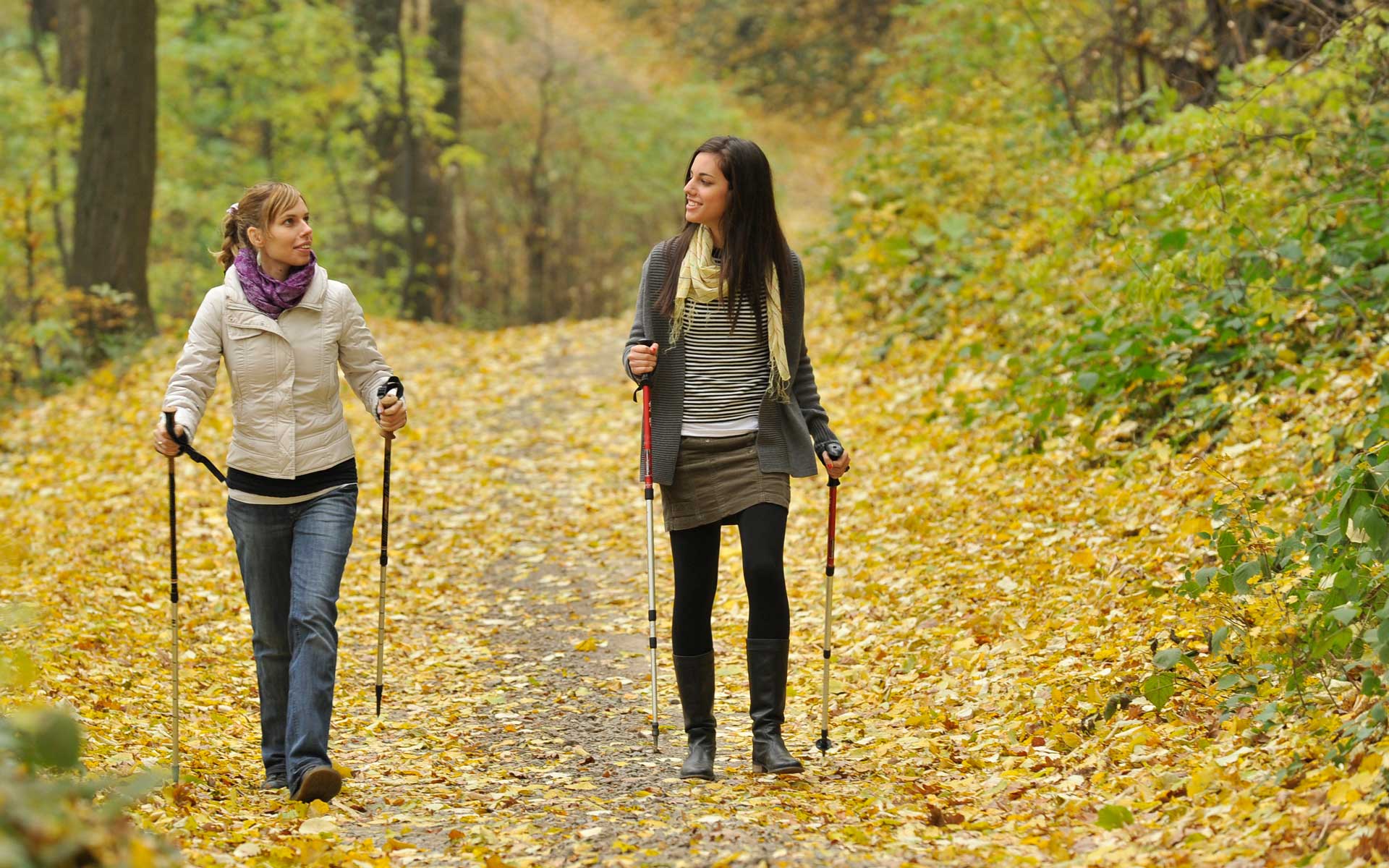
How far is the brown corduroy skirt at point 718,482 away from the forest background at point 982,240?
107cm

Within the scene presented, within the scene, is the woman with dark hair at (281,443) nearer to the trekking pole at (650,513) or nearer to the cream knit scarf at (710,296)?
the trekking pole at (650,513)

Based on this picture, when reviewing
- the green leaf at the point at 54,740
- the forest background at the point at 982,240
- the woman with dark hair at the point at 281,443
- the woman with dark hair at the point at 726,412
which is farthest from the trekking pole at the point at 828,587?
the green leaf at the point at 54,740

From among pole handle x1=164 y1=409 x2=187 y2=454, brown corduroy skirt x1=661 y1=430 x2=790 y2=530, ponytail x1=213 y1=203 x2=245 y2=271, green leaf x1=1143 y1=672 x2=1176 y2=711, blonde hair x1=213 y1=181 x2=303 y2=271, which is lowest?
green leaf x1=1143 y1=672 x2=1176 y2=711

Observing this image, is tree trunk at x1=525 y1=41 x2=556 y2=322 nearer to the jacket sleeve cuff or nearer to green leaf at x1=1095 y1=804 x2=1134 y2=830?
the jacket sleeve cuff

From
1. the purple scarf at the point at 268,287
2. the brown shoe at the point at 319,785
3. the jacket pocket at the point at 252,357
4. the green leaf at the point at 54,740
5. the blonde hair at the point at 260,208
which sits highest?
the blonde hair at the point at 260,208

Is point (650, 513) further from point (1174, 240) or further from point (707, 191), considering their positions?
point (1174, 240)

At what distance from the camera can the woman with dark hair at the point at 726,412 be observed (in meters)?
4.39

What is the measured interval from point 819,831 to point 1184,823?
3.23ft

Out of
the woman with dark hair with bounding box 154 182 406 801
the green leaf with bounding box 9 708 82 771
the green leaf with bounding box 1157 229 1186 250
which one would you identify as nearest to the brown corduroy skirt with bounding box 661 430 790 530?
the woman with dark hair with bounding box 154 182 406 801

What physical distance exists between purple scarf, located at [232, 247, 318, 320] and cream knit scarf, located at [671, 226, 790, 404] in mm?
1202

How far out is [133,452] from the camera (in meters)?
10.7

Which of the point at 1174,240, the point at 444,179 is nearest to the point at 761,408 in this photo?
the point at 1174,240

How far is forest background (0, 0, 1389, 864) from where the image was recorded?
427 cm

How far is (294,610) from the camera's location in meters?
4.37
